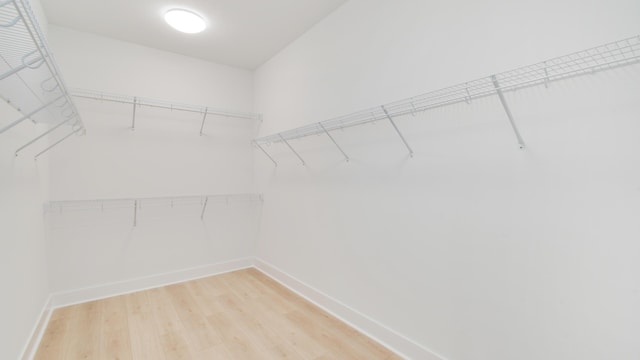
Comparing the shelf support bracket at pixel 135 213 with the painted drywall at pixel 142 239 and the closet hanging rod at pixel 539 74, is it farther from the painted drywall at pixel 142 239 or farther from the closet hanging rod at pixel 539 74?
the closet hanging rod at pixel 539 74

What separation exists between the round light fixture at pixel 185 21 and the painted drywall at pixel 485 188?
3.55 feet

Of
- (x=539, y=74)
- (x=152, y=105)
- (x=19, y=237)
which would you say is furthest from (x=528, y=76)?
(x=152, y=105)

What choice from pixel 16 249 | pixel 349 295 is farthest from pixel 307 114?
pixel 16 249

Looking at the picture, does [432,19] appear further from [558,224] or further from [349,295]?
[349,295]

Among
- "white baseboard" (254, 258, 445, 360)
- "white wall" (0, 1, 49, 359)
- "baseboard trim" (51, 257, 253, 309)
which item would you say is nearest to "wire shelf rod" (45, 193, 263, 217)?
"white wall" (0, 1, 49, 359)

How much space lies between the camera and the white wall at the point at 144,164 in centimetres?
263

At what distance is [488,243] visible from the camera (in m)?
1.42

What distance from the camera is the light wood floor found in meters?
1.87

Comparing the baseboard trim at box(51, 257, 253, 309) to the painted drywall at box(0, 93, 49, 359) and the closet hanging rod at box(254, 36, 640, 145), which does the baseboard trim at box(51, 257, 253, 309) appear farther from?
the closet hanging rod at box(254, 36, 640, 145)

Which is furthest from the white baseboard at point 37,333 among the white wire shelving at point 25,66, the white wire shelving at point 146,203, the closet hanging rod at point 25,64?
the closet hanging rod at point 25,64

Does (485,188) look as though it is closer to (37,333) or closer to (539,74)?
(539,74)

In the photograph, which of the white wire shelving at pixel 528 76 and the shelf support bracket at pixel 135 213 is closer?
the white wire shelving at pixel 528 76

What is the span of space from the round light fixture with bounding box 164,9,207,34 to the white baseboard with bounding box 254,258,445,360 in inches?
98.4

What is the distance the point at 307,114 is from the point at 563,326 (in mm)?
2247
